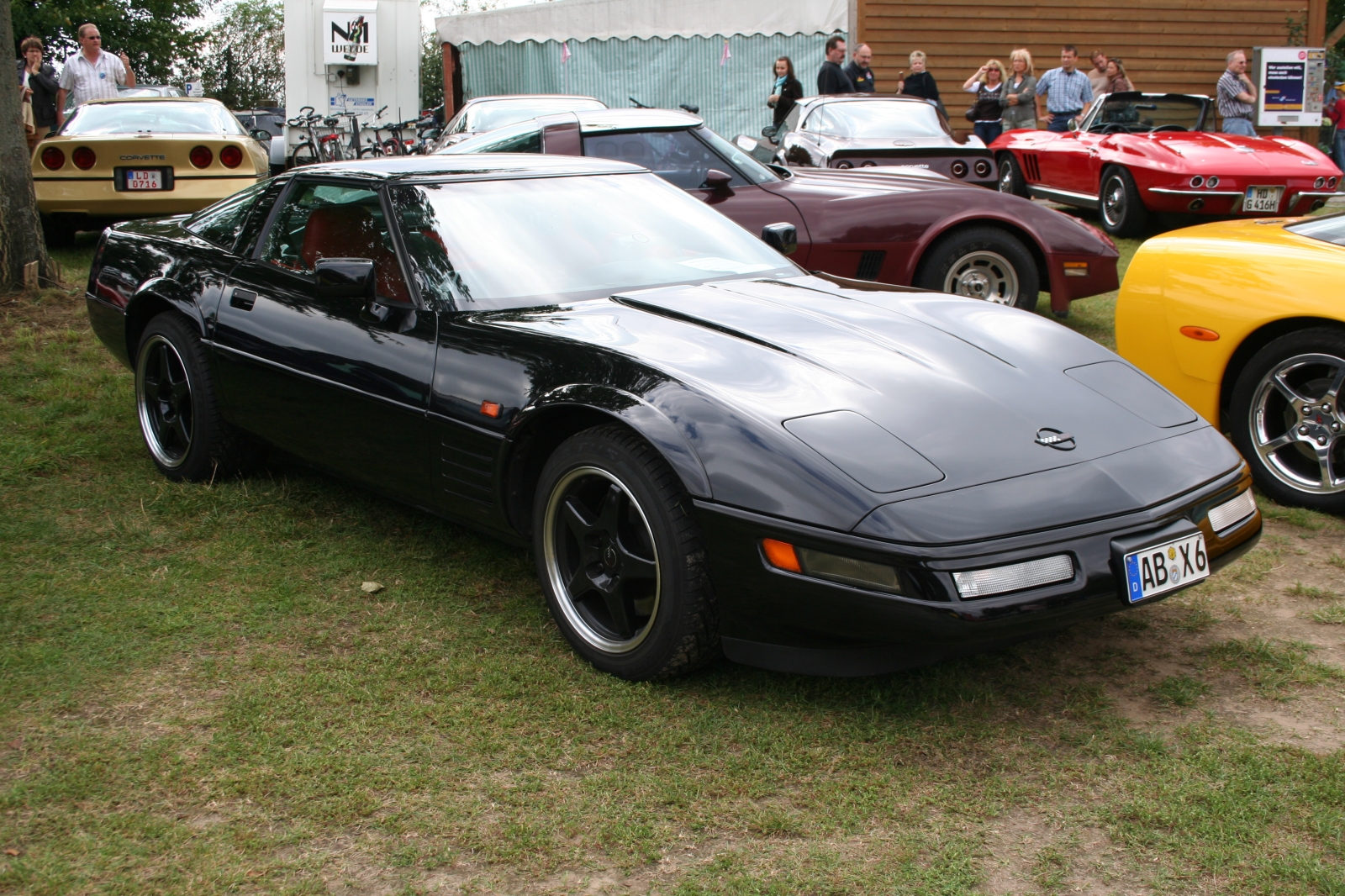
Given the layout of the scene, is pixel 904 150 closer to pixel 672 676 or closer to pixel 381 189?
pixel 381 189

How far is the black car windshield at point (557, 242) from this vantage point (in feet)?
11.6

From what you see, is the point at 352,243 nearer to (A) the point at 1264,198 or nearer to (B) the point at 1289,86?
(A) the point at 1264,198

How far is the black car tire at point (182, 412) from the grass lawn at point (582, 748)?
0.64m

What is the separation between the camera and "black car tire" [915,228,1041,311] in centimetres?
673

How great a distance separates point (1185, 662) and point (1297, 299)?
5.49ft

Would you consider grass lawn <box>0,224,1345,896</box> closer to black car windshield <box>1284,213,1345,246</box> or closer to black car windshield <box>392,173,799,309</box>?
black car windshield <box>392,173,799,309</box>

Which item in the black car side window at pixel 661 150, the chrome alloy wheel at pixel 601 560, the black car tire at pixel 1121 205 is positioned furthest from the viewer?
the black car tire at pixel 1121 205

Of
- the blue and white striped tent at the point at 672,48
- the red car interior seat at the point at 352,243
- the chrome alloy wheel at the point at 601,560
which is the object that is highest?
the blue and white striped tent at the point at 672,48

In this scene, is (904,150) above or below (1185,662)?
above

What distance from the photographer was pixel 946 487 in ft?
8.45

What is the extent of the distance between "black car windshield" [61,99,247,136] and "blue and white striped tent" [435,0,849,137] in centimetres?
863

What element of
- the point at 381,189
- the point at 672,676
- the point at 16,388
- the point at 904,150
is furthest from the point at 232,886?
the point at 904,150

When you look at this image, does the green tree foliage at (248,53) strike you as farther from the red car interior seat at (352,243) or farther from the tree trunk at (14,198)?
the red car interior seat at (352,243)

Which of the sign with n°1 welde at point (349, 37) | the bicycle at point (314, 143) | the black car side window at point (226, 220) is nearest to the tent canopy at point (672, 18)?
the sign with n°1 welde at point (349, 37)
